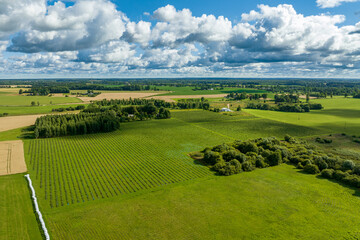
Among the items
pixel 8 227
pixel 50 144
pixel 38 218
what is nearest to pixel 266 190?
pixel 38 218

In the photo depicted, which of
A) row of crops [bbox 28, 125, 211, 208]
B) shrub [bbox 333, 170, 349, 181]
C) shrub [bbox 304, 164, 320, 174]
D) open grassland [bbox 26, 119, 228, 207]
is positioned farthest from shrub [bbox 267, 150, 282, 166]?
row of crops [bbox 28, 125, 211, 208]

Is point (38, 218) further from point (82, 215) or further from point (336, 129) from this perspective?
point (336, 129)

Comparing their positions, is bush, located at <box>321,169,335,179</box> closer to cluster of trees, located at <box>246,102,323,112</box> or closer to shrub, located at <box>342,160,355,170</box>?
shrub, located at <box>342,160,355,170</box>

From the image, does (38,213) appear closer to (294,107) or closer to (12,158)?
(12,158)

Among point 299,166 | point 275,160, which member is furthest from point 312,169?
point 275,160

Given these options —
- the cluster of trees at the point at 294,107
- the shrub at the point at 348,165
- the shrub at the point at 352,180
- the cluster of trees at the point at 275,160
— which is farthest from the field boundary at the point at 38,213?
the cluster of trees at the point at 294,107
